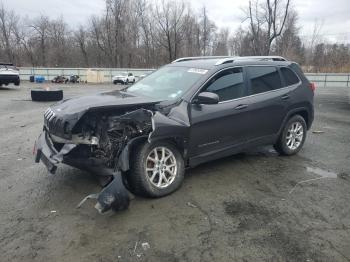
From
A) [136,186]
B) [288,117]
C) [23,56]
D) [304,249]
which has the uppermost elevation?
[23,56]

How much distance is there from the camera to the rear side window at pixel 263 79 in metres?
5.48

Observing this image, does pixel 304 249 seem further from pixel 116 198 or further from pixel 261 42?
pixel 261 42

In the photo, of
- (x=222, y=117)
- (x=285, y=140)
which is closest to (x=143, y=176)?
(x=222, y=117)

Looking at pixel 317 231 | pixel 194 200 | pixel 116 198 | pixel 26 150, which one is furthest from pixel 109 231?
pixel 26 150

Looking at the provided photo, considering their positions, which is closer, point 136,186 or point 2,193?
point 136,186

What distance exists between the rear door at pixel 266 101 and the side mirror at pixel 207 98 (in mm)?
994

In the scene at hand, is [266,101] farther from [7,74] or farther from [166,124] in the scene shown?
[7,74]

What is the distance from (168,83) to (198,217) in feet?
7.40

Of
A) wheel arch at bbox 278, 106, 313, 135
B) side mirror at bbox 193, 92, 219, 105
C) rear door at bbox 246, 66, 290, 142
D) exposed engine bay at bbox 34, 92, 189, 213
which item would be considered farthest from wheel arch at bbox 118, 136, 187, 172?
wheel arch at bbox 278, 106, 313, 135

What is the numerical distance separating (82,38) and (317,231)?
63.1 m

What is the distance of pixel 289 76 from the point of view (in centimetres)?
622

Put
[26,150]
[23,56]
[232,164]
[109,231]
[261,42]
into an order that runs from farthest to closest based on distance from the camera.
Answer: [23,56] → [261,42] → [26,150] → [232,164] → [109,231]

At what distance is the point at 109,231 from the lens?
3512 millimetres

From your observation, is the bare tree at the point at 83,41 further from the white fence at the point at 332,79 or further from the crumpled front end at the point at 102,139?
the crumpled front end at the point at 102,139
